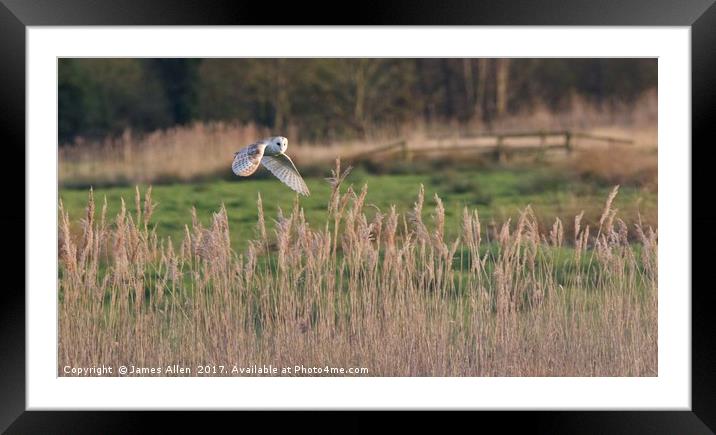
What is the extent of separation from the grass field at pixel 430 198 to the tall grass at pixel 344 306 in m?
0.32

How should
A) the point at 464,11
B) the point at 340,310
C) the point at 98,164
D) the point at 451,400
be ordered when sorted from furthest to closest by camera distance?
the point at 98,164, the point at 340,310, the point at 451,400, the point at 464,11

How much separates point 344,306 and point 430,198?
38.4 inches

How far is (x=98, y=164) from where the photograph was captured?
17.9 ft

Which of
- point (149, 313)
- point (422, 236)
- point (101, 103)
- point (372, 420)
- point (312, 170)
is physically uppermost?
point (101, 103)

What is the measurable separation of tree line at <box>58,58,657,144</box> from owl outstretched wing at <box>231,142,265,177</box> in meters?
0.50

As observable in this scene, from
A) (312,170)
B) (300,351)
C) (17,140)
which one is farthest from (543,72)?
(17,140)

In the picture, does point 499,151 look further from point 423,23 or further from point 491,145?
point 423,23

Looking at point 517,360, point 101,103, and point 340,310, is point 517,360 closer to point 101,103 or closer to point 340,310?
point 340,310

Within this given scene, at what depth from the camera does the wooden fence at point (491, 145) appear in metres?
5.52

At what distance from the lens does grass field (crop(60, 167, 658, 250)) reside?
16.9 feet

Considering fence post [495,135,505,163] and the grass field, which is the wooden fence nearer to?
fence post [495,135,505,163]

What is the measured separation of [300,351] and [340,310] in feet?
0.94

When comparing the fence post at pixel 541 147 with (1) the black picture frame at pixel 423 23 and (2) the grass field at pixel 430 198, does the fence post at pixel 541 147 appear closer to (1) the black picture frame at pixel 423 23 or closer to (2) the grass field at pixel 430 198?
(2) the grass field at pixel 430 198

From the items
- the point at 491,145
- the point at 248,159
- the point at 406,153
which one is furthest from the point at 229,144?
the point at 491,145
